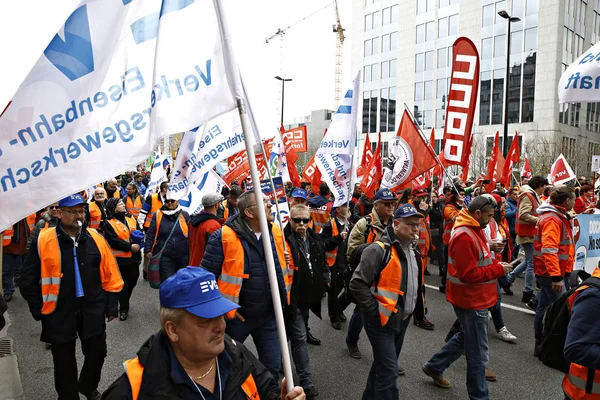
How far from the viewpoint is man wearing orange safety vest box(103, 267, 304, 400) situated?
1.93 m

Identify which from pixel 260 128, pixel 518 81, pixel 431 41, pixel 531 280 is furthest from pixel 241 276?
pixel 431 41

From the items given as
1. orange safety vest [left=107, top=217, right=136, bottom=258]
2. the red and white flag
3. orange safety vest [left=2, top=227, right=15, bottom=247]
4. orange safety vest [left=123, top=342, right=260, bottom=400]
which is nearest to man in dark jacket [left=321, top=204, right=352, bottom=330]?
orange safety vest [left=107, top=217, right=136, bottom=258]

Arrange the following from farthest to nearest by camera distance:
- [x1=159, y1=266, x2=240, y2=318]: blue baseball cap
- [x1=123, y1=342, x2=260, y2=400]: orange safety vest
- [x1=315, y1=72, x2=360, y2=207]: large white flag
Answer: [x1=315, y1=72, x2=360, y2=207]: large white flag → [x1=159, y1=266, x2=240, y2=318]: blue baseball cap → [x1=123, y1=342, x2=260, y2=400]: orange safety vest

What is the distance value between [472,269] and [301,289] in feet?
5.35

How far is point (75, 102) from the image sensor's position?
2.41 metres

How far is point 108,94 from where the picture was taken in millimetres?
2480

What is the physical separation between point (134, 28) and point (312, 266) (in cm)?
307

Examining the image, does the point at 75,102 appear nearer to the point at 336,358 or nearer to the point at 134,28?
the point at 134,28

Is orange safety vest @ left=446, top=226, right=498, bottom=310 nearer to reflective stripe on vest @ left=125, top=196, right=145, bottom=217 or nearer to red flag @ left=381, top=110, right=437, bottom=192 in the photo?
red flag @ left=381, top=110, right=437, bottom=192

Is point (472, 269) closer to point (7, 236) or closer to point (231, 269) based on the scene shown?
point (231, 269)

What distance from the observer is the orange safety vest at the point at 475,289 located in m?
4.39

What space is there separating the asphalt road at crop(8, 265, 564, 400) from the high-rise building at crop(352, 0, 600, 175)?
27570 mm

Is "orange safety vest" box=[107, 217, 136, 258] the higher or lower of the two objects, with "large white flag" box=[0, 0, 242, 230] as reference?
lower

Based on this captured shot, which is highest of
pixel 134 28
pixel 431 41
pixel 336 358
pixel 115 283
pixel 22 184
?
pixel 431 41
